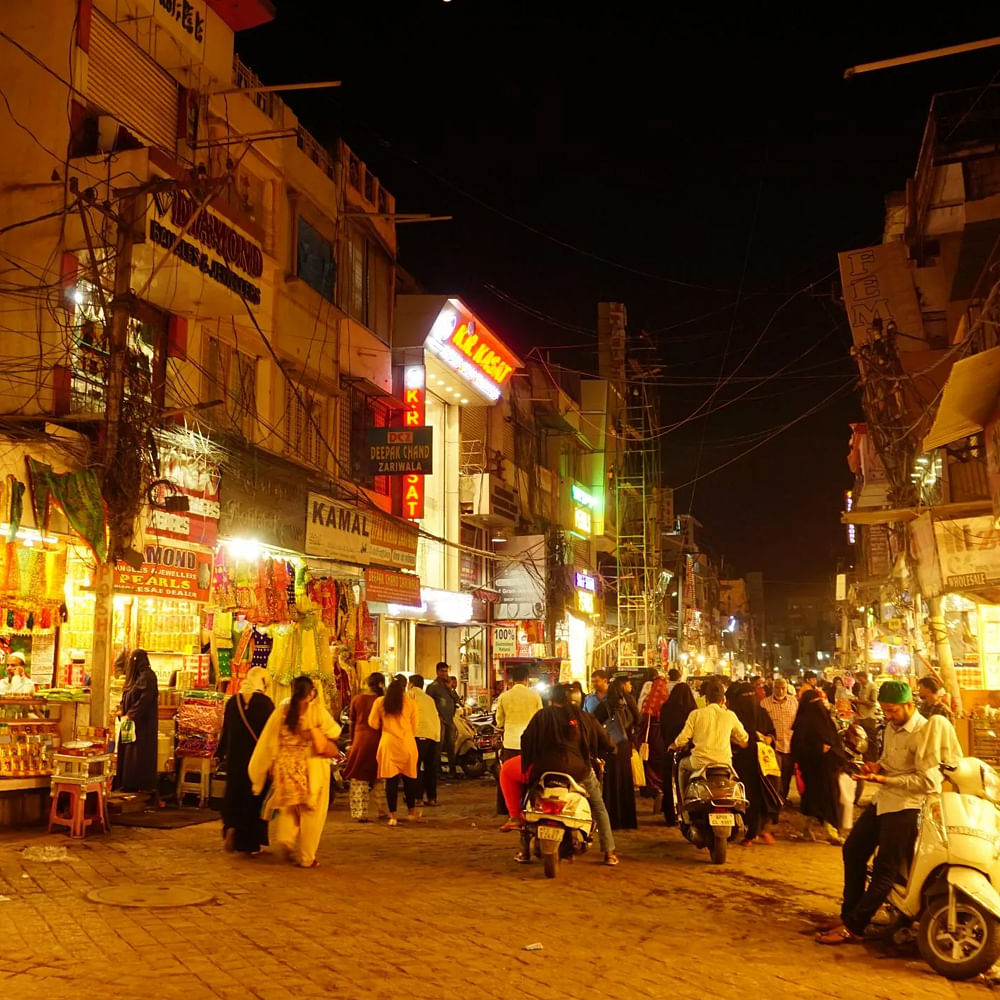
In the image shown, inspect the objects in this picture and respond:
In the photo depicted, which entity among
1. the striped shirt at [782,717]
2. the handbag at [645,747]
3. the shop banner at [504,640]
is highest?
the shop banner at [504,640]

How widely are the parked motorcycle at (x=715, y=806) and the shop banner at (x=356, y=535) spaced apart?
26.8 feet

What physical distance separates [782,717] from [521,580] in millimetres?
15388

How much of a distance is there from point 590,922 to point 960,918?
260 cm

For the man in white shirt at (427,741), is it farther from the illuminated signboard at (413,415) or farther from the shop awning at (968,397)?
the shop awning at (968,397)

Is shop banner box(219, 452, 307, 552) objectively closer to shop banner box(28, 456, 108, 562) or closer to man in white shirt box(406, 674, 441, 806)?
shop banner box(28, 456, 108, 562)

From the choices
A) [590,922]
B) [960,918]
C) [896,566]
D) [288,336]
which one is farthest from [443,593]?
[960,918]

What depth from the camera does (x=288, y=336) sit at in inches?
709

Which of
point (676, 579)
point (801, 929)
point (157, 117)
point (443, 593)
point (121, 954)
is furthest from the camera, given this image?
point (676, 579)

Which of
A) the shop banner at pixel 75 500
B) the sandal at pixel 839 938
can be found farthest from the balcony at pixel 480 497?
the sandal at pixel 839 938

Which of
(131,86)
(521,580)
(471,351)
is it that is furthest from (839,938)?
(521,580)

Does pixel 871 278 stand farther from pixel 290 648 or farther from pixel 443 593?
pixel 290 648

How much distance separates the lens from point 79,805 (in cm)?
1075

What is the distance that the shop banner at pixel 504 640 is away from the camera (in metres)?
28.4

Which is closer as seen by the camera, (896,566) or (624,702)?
(624,702)
